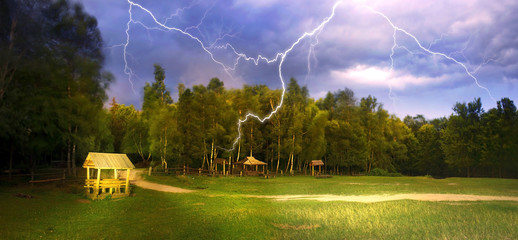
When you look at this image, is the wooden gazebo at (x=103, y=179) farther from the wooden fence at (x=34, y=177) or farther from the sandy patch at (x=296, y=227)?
the sandy patch at (x=296, y=227)

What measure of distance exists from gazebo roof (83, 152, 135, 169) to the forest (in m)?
6.34

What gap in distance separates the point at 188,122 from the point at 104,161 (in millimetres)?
23891

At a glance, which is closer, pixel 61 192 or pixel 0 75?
pixel 61 192

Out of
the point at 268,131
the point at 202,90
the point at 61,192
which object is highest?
the point at 202,90

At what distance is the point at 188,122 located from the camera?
148ft

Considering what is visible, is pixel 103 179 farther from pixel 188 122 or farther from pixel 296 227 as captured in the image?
pixel 188 122

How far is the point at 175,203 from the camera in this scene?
18359mm

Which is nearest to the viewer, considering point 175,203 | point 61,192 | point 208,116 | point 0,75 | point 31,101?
point 175,203

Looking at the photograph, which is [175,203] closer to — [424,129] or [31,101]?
[31,101]

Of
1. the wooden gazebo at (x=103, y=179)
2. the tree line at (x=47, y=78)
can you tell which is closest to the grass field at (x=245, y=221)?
the wooden gazebo at (x=103, y=179)

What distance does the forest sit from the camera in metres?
26.1

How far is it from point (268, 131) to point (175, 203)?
35.7 m

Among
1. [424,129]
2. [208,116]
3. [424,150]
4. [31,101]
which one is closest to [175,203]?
[31,101]

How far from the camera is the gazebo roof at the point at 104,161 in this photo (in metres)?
20.9
